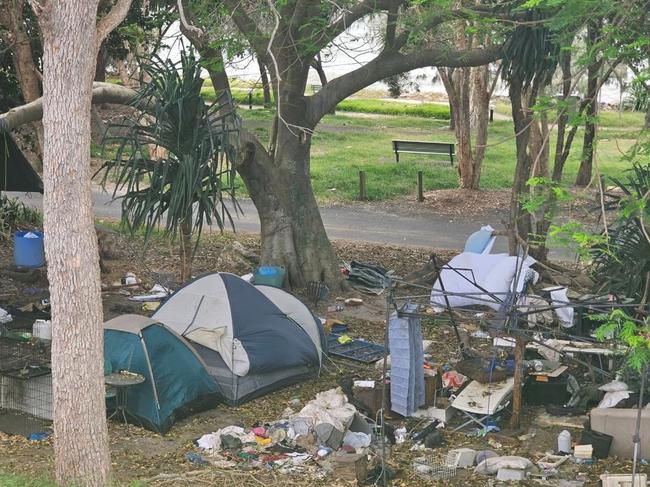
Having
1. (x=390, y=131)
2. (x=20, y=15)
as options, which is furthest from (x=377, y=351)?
(x=390, y=131)

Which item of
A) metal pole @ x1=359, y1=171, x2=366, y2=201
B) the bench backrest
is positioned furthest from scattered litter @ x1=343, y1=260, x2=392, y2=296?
the bench backrest

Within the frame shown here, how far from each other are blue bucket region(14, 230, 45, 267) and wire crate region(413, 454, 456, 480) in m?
8.24

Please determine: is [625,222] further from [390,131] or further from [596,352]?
[390,131]

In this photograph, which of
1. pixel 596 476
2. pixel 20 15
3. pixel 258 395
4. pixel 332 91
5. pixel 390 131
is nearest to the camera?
pixel 596 476

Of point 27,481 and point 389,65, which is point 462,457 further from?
point 389,65

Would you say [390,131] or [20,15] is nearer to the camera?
[20,15]

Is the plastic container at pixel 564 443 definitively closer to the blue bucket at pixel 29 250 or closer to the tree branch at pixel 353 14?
the tree branch at pixel 353 14

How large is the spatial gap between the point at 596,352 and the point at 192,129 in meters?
5.79

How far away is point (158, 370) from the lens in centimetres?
1059

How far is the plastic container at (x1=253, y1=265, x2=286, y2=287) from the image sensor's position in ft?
48.8

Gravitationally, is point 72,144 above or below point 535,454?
above

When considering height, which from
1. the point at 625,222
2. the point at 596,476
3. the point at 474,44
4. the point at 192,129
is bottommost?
the point at 596,476

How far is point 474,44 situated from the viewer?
20.7 metres

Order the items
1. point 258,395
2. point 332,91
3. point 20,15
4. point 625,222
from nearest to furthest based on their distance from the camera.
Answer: point 258,395, point 625,222, point 332,91, point 20,15
